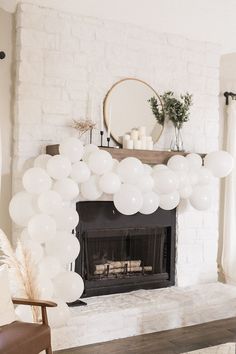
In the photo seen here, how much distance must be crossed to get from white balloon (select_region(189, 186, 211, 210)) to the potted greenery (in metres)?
0.48

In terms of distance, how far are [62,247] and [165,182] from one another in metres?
1.00

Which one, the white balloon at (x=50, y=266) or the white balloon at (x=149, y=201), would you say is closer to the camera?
the white balloon at (x=50, y=266)

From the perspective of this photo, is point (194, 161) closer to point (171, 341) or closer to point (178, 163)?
point (178, 163)

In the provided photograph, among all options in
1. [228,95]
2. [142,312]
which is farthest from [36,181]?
[228,95]

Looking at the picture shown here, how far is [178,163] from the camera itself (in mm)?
4367

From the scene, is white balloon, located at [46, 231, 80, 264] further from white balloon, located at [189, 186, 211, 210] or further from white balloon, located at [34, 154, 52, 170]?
white balloon, located at [189, 186, 211, 210]

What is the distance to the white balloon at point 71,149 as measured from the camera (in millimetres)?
3873

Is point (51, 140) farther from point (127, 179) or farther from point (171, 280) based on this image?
point (171, 280)

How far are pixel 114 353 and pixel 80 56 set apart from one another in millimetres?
2470

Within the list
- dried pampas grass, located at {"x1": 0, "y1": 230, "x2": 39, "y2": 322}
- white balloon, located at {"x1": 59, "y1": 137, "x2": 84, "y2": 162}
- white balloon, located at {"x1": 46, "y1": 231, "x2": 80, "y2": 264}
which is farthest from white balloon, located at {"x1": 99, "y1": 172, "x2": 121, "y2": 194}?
dried pampas grass, located at {"x1": 0, "y1": 230, "x2": 39, "y2": 322}

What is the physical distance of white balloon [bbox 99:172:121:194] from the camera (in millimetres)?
3891

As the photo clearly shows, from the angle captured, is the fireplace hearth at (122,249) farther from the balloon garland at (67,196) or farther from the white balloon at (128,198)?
the white balloon at (128,198)

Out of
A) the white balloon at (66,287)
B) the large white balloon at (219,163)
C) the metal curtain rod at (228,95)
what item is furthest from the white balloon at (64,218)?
the metal curtain rod at (228,95)

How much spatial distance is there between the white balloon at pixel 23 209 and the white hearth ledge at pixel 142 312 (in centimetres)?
86
